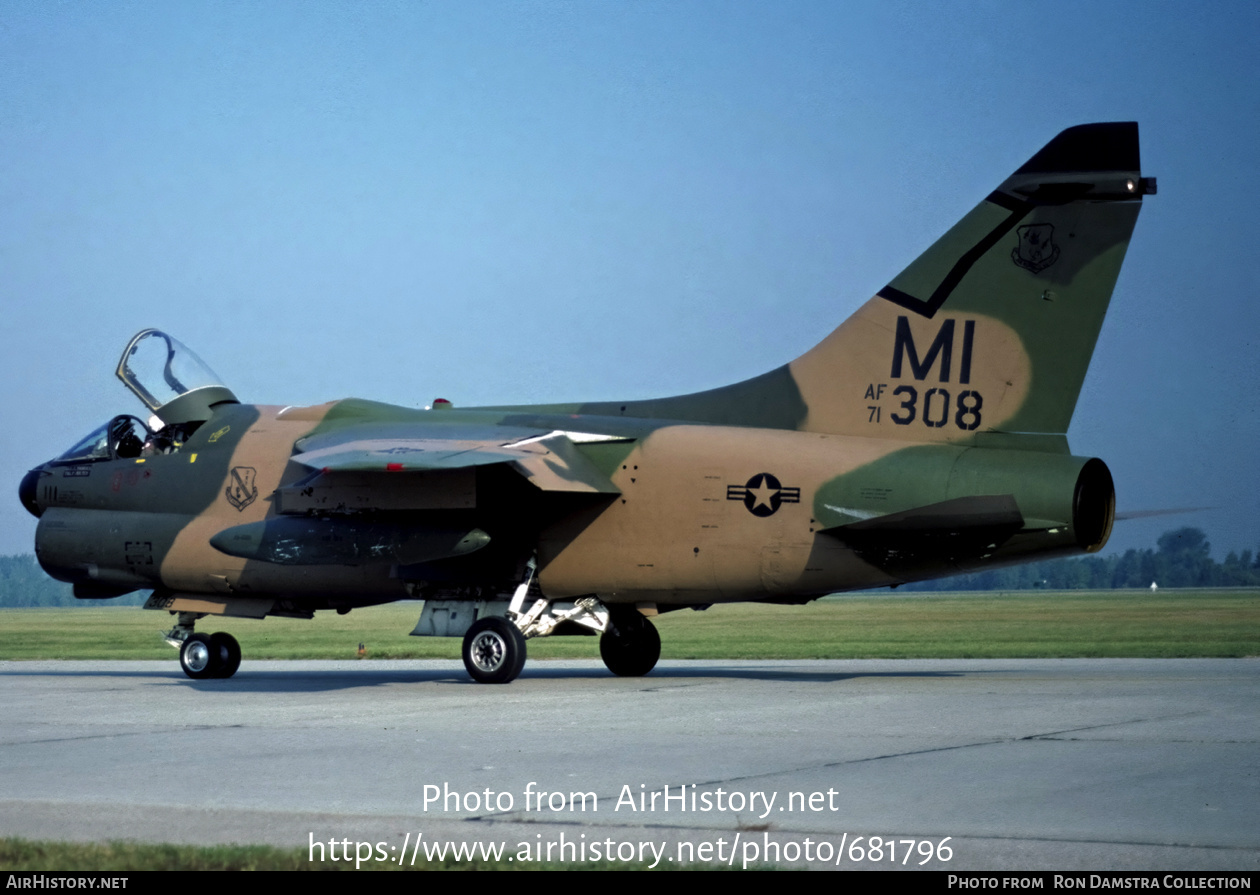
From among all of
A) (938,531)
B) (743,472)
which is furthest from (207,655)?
(938,531)

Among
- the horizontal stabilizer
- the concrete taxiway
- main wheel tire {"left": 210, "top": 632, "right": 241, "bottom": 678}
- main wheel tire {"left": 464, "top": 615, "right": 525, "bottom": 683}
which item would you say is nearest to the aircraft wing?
main wheel tire {"left": 464, "top": 615, "right": 525, "bottom": 683}

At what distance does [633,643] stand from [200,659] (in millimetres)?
6006

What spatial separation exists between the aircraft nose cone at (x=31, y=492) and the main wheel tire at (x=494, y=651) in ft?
24.6

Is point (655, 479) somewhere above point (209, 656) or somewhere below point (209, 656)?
above

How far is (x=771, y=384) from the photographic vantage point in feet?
52.3

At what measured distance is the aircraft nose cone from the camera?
1920 centimetres

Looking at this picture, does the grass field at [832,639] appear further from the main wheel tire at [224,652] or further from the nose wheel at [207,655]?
the nose wheel at [207,655]

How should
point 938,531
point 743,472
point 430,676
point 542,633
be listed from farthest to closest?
point 430,676 → point 542,633 → point 743,472 → point 938,531

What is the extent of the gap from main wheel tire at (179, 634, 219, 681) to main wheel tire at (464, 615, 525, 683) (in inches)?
165

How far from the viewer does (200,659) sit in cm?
1809

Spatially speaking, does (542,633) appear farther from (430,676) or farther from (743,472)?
(743,472)

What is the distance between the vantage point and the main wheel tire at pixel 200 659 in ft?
59.3

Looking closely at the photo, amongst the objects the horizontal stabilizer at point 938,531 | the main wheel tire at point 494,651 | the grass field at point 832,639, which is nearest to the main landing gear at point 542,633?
the main wheel tire at point 494,651
